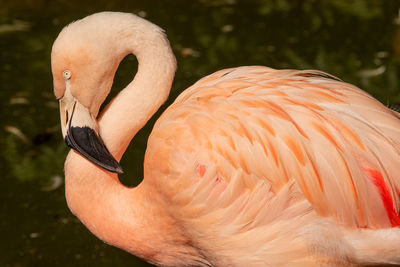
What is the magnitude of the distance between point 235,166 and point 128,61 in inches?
136

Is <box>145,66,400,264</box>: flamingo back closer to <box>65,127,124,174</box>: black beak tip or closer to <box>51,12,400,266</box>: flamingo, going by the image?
<box>51,12,400,266</box>: flamingo

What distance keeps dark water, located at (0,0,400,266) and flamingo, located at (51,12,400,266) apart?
872 millimetres

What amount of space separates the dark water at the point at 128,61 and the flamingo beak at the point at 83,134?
3.34ft

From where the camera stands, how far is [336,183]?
2.46 m

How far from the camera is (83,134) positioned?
273cm

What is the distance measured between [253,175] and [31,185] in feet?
7.13

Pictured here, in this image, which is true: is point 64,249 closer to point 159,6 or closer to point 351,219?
point 351,219

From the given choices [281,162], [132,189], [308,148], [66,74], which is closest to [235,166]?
[281,162]

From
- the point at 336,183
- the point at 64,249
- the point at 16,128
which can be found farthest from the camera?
the point at 16,128

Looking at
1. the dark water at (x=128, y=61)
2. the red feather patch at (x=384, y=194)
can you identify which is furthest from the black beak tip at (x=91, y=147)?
the red feather patch at (x=384, y=194)

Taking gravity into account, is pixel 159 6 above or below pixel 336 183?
below

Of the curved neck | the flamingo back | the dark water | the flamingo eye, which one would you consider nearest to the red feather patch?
the flamingo back

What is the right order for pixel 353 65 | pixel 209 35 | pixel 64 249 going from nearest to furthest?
pixel 64 249 < pixel 353 65 < pixel 209 35

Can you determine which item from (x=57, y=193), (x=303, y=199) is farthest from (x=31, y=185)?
Result: (x=303, y=199)
